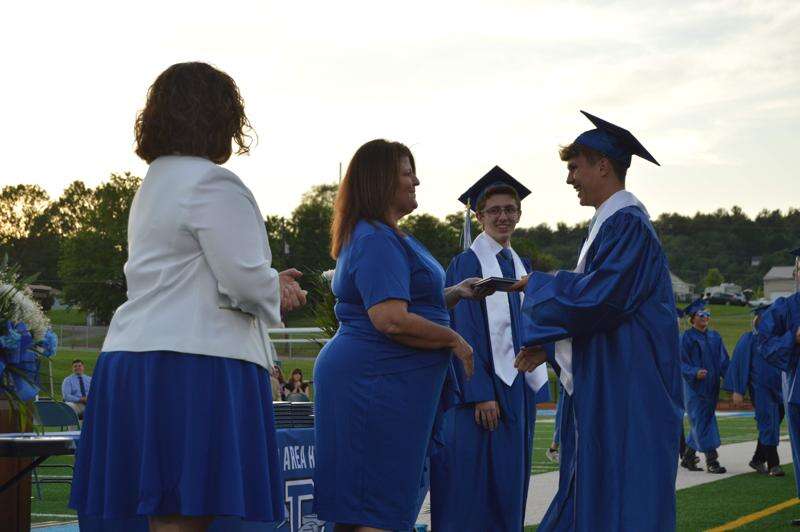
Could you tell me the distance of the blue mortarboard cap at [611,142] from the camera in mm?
5277

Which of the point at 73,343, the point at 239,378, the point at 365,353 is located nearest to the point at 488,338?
the point at 365,353

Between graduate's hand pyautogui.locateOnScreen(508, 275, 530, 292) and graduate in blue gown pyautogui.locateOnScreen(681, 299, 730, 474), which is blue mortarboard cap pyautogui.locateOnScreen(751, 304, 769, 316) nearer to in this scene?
graduate in blue gown pyautogui.locateOnScreen(681, 299, 730, 474)

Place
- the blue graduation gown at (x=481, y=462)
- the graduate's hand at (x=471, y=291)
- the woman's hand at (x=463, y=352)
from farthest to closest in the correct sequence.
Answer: the blue graduation gown at (x=481, y=462) → the graduate's hand at (x=471, y=291) → the woman's hand at (x=463, y=352)

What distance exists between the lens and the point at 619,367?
16.6 ft

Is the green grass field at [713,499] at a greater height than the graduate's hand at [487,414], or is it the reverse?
the graduate's hand at [487,414]

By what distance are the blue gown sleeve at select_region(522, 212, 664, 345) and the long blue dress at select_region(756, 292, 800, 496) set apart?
5.34 metres

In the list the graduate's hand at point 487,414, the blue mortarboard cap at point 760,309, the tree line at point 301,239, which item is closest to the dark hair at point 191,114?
the graduate's hand at point 487,414

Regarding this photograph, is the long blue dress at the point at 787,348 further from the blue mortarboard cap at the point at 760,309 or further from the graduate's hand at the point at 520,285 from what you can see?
the graduate's hand at the point at 520,285

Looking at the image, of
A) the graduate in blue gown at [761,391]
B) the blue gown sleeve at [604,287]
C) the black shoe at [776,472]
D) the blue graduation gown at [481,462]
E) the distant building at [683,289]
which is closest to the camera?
the blue gown sleeve at [604,287]

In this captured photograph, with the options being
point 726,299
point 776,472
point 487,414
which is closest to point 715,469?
point 776,472

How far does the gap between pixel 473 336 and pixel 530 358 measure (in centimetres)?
140

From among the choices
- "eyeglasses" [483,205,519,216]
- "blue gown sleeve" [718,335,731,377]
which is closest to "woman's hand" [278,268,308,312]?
"eyeglasses" [483,205,519,216]

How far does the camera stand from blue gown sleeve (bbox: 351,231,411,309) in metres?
4.73

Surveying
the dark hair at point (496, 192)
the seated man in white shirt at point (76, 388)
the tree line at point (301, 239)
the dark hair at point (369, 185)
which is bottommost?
the seated man in white shirt at point (76, 388)
